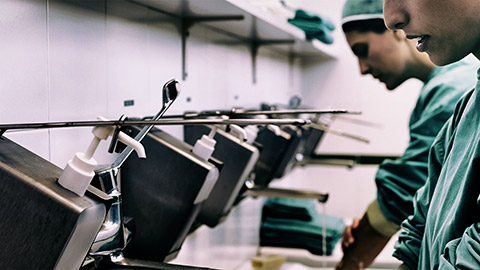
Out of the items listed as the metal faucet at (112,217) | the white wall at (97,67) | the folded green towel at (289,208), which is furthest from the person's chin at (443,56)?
the folded green towel at (289,208)

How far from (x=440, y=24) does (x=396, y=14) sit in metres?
0.07

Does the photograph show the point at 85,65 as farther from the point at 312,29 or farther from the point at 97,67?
the point at 312,29

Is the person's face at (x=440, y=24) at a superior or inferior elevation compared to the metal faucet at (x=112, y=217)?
superior

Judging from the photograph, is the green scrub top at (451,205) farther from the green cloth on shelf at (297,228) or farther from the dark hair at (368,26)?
the green cloth on shelf at (297,228)

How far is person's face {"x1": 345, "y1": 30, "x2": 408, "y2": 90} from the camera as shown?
68.7 inches

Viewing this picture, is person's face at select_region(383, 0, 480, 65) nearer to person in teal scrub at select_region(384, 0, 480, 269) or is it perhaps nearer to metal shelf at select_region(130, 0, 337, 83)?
person in teal scrub at select_region(384, 0, 480, 269)

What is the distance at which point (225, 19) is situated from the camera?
1.52m

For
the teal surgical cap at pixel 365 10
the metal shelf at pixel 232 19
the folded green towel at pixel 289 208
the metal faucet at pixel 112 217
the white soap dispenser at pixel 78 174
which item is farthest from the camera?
the folded green towel at pixel 289 208

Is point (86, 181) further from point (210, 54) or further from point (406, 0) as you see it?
point (210, 54)

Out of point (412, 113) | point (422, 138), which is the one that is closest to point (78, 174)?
point (422, 138)

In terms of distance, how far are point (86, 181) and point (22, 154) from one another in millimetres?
107

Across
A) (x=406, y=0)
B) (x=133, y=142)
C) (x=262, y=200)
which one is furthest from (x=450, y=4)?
(x=262, y=200)

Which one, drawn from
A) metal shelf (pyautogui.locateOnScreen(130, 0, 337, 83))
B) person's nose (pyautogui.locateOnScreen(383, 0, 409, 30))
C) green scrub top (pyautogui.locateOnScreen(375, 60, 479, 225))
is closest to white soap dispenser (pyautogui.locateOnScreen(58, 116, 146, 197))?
person's nose (pyautogui.locateOnScreen(383, 0, 409, 30))

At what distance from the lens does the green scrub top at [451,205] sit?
29.6 inches
